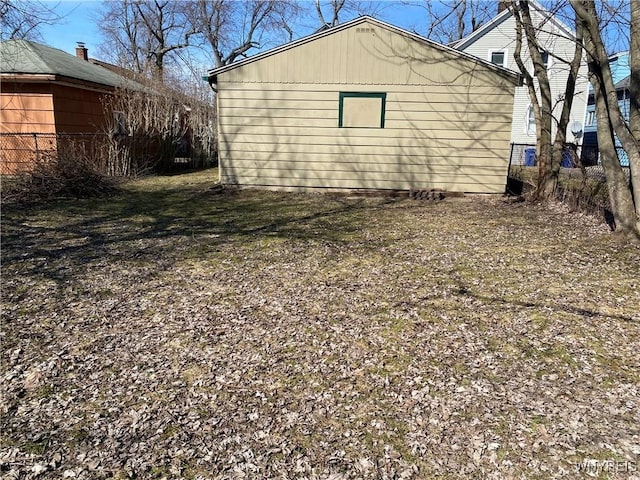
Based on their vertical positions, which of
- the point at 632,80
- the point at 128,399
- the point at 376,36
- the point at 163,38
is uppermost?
the point at 163,38

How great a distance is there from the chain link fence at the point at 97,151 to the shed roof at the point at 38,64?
163 centimetres

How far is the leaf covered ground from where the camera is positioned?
2.25 meters

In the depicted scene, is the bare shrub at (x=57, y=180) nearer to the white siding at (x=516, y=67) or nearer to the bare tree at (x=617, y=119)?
the bare tree at (x=617, y=119)

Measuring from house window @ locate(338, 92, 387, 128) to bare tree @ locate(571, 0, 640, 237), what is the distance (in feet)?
14.0

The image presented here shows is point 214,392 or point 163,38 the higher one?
point 163,38

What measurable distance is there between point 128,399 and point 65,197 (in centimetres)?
785

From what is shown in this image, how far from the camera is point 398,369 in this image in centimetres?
301

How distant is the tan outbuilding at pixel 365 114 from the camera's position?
9.63m

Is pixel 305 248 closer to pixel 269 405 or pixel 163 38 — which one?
pixel 269 405

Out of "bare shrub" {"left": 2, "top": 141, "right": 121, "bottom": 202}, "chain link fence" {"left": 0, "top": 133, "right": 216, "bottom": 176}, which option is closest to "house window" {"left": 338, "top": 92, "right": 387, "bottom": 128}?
"bare shrub" {"left": 2, "top": 141, "right": 121, "bottom": 202}

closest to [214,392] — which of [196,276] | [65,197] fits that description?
[196,276]

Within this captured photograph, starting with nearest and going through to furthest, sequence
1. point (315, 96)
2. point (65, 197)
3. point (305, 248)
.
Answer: point (305, 248) → point (65, 197) → point (315, 96)

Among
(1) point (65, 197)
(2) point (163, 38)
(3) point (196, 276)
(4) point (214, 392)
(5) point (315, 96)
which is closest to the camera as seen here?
(4) point (214, 392)

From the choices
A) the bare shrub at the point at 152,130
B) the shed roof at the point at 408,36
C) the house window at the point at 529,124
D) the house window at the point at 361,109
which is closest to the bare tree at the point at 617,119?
the shed roof at the point at 408,36
